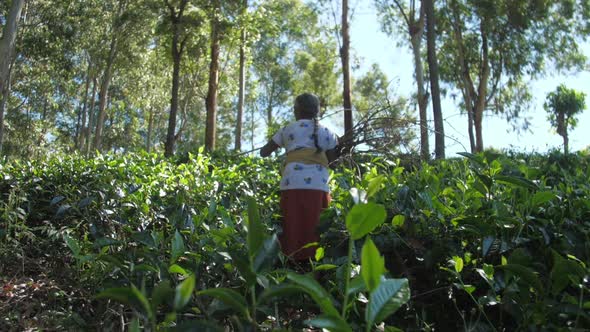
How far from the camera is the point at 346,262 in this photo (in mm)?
2133

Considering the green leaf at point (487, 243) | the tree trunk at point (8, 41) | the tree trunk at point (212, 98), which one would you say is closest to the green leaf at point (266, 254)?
the green leaf at point (487, 243)

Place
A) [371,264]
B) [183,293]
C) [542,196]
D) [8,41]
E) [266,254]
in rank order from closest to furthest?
[183,293] < [371,264] < [266,254] < [542,196] < [8,41]

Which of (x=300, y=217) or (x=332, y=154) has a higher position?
(x=332, y=154)

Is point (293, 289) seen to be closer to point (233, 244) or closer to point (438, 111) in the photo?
point (233, 244)

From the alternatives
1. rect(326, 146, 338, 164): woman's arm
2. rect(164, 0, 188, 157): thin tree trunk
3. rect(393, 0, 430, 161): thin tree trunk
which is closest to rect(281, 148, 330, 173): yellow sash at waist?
rect(326, 146, 338, 164): woman's arm

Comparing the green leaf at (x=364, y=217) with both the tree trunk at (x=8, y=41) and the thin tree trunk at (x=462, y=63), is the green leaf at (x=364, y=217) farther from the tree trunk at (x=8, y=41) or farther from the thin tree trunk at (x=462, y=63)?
the thin tree trunk at (x=462, y=63)

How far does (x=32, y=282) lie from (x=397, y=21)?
756 inches

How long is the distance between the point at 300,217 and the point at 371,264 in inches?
109

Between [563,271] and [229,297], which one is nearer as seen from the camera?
[229,297]

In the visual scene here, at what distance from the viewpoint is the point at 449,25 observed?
2242cm

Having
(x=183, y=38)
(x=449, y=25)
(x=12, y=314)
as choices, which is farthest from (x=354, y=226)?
(x=449, y=25)

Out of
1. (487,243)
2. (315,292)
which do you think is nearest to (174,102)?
(487,243)

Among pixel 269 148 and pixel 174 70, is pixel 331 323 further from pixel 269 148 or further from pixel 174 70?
pixel 174 70

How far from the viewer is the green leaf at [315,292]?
1.11 m
